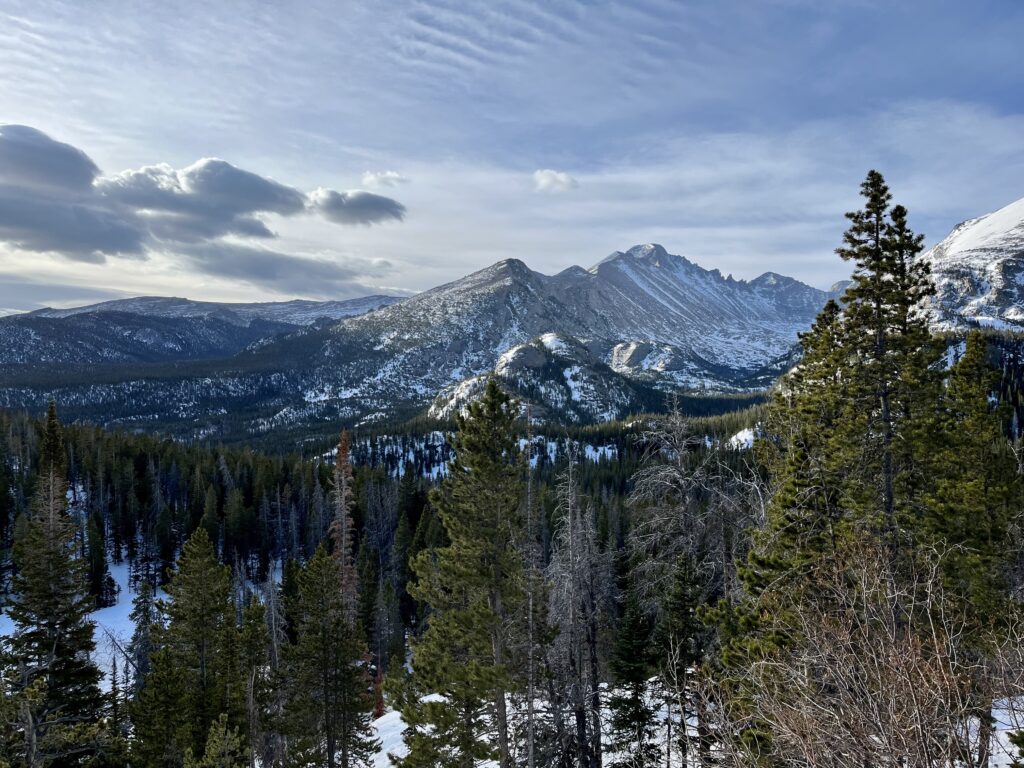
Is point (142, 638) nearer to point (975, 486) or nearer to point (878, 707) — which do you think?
point (878, 707)

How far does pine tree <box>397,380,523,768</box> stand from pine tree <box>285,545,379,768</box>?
10341 millimetres

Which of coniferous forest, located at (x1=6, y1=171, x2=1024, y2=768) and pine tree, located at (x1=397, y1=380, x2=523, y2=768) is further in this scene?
pine tree, located at (x1=397, y1=380, x2=523, y2=768)

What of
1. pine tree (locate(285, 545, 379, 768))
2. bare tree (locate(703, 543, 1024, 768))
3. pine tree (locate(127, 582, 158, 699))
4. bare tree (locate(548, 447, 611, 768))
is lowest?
pine tree (locate(127, 582, 158, 699))

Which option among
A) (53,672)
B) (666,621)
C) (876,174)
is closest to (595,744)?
(666,621)

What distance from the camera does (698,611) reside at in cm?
1831

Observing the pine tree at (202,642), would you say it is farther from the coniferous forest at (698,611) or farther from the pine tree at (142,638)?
the pine tree at (142,638)

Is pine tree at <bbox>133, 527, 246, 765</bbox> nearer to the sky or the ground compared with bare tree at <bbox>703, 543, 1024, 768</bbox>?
nearer to the ground

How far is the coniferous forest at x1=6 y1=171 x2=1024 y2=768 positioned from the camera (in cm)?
1100

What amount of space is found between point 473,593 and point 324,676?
14.0m

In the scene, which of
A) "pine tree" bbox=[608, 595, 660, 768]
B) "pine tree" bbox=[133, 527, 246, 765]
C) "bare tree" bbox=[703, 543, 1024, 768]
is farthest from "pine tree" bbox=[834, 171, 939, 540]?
"pine tree" bbox=[133, 527, 246, 765]

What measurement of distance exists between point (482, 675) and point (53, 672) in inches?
856

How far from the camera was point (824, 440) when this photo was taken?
16.9 metres

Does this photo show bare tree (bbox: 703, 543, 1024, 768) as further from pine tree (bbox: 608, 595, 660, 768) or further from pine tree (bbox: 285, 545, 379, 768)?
pine tree (bbox: 285, 545, 379, 768)

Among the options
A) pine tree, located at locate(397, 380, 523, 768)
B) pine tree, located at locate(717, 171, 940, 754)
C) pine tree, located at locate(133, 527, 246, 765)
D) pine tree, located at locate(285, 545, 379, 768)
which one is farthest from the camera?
pine tree, located at locate(285, 545, 379, 768)
